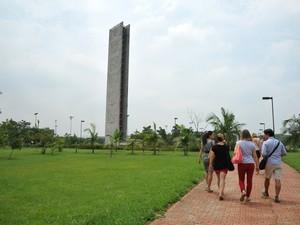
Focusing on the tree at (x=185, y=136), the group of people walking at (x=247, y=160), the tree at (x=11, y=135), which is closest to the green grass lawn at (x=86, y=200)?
the group of people walking at (x=247, y=160)

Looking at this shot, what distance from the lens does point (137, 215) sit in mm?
9047

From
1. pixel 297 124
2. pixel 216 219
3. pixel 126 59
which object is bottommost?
pixel 216 219

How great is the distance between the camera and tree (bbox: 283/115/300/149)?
59438mm

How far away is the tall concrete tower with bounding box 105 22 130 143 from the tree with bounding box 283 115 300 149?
24.9m

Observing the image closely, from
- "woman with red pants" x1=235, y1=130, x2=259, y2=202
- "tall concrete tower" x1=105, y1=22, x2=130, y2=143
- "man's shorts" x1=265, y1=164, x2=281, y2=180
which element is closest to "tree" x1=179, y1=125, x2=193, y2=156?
"tall concrete tower" x1=105, y1=22, x2=130, y2=143

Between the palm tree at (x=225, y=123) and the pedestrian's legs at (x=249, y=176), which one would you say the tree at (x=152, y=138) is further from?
the pedestrian's legs at (x=249, y=176)

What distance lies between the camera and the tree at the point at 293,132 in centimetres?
5944

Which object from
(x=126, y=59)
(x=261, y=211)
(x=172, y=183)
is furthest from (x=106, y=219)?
(x=126, y=59)

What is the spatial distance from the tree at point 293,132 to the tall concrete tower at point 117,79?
24.9 metres

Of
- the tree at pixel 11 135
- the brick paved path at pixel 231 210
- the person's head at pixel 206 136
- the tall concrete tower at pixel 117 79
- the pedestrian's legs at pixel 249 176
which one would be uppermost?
the tall concrete tower at pixel 117 79

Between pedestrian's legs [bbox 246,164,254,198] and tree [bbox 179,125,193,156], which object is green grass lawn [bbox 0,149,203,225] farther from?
tree [bbox 179,125,193,156]

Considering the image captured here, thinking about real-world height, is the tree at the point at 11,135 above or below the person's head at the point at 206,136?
above

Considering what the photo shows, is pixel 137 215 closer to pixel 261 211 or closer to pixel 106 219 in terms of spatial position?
pixel 106 219

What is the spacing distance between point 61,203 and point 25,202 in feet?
3.55
